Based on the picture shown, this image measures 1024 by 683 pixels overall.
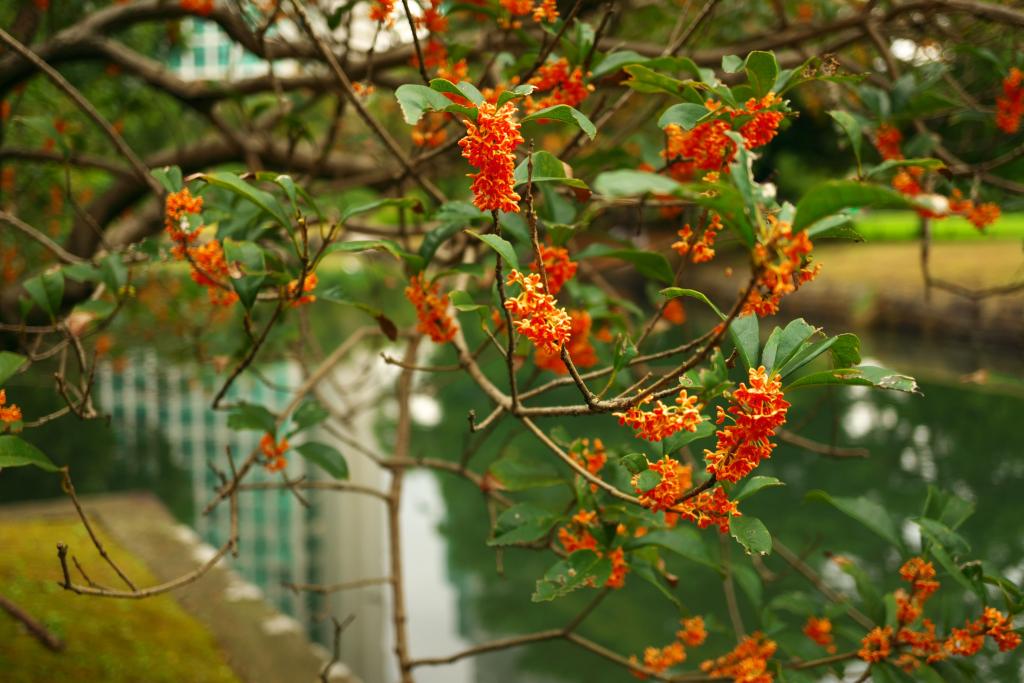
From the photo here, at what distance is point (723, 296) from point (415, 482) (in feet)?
21.0

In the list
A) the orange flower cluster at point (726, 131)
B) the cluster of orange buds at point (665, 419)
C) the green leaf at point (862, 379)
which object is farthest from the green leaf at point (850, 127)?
the cluster of orange buds at point (665, 419)

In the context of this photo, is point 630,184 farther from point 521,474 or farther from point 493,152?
point 521,474

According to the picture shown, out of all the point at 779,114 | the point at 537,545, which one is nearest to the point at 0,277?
the point at 537,545

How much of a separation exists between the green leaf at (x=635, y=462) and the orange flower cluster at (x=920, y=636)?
550mm

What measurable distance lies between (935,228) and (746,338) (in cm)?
1359

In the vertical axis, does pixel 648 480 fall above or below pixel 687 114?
below

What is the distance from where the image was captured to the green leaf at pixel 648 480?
2.71 ft

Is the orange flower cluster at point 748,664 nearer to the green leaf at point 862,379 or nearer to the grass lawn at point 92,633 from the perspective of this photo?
the green leaf at point 862,379

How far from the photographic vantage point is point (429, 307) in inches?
43.3

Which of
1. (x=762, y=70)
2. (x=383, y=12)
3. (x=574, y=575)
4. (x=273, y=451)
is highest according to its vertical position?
(x=383, y=12)

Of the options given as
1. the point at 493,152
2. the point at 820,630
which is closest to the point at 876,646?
the point at 820,630

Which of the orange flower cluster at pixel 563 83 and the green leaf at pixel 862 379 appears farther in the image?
the orange flower cluster at pixel 563 83

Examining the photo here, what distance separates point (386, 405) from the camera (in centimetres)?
692

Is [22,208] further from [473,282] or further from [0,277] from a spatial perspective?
[473,282]
